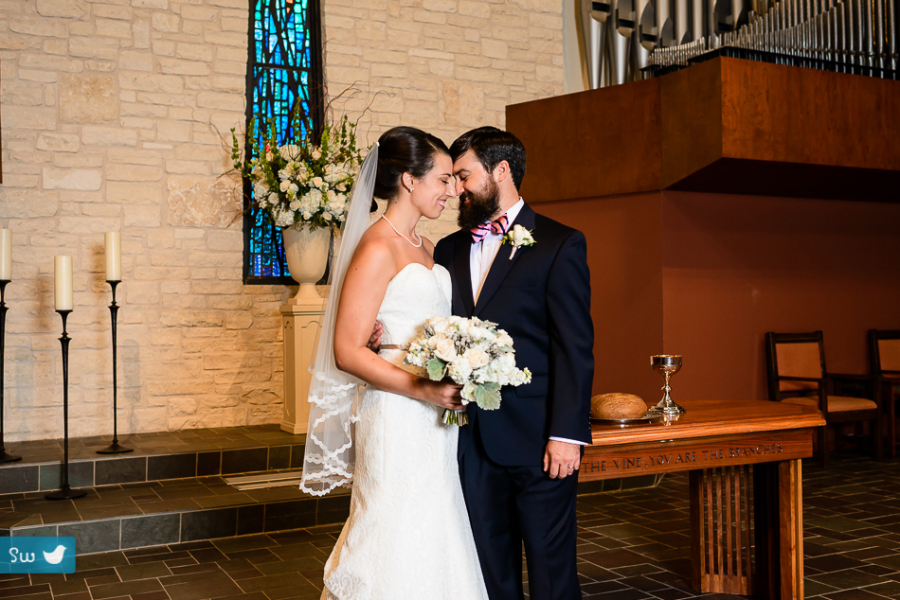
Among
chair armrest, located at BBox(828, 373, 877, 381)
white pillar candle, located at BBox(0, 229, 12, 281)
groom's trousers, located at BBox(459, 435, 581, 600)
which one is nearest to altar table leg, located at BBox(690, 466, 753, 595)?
groom's trousers, located at BBox(459, 435, 581, 600)

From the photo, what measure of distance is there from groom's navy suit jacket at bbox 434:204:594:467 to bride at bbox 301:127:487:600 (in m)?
0.18

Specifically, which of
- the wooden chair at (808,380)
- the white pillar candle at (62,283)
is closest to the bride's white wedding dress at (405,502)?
the white pillar candle at (62,283)

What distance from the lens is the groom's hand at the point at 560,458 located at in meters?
2.23

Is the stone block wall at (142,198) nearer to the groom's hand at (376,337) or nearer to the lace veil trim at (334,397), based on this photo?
the lace veil trim at (334,397)

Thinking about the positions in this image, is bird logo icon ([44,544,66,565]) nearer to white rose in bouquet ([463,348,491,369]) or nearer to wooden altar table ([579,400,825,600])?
wooden altar table ([579,400,825,600])

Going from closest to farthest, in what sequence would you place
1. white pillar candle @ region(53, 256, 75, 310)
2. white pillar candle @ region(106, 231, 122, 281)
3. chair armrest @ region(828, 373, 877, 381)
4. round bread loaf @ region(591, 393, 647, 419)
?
round bread loaf @ region(591, 393, 647, 419) → white pillar candle @ region(53, 256, 75, 310) → white pillar candle @ region(106, 231, 122, 281) → chair armrest @ region(828, 373, 877, 381)

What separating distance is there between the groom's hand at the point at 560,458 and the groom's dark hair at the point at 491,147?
0.80 metres

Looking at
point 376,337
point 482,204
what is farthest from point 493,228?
point 376,337

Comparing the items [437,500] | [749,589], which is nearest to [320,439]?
[437,500]

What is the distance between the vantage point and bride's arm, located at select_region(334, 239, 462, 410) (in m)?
2.25

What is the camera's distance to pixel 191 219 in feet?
20.0

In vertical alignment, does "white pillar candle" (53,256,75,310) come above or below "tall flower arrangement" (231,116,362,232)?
below

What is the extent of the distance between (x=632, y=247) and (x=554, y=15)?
2681mm

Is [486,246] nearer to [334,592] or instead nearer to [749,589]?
[334,592]
